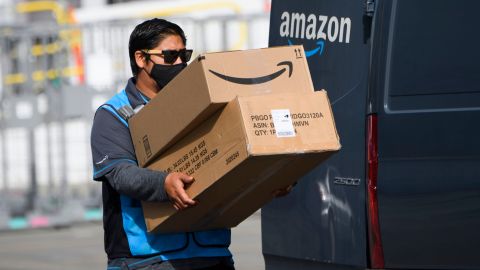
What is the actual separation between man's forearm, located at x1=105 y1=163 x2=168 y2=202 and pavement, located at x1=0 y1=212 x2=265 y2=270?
540cm

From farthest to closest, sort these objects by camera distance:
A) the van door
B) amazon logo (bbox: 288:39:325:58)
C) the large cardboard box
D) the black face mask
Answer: amazon logo (bbox: 288:39:325:58) < the van door < the black face mask < the large cardboard box

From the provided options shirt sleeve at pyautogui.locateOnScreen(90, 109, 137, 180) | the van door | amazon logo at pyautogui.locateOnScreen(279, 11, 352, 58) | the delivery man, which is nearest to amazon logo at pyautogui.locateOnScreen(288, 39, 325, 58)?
amazon logo at pyautogui.locateOnScreen(279, 11, 352, 58)

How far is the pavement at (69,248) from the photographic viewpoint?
31.9 ft

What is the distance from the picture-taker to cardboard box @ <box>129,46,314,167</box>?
365 cm

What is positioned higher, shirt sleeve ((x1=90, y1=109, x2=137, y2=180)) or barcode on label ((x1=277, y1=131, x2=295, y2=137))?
barcode on label ((x1=277, y1=131, x2=295, y2=137))

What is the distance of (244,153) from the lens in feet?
11.5

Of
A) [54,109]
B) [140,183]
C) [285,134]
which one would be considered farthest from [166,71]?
[54,109]

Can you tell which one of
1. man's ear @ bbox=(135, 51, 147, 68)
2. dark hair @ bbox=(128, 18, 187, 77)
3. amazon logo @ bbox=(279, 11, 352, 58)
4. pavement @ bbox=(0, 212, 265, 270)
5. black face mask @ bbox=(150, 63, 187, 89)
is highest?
dark hair @ bbox=(128, 18, 187, 77)

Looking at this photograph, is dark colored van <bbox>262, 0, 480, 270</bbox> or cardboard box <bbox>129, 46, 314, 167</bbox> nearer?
cardboard box <bbox>129, 46, 314, 167</bbox>

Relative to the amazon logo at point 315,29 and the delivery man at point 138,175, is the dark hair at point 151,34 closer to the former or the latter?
the delivery man at point 138,175

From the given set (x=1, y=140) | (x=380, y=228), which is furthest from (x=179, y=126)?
(x=1, y=140)

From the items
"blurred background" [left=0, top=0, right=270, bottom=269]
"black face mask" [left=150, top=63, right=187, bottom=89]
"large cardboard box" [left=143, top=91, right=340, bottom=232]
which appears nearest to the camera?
"large cardboard box" [left=143, top=91, right=340, bottom=232]

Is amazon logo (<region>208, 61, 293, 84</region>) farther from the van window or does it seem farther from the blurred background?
the blurred background

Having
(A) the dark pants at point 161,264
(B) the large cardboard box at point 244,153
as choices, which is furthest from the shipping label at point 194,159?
(A) the dark pants at point 161,264
